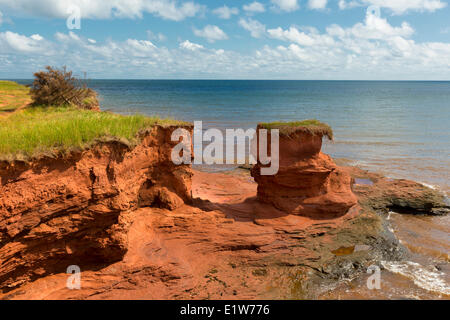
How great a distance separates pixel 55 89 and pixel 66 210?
658 centimetres

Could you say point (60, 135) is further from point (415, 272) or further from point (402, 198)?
point (402, 198)

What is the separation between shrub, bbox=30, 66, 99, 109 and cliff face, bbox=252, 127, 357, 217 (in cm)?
717

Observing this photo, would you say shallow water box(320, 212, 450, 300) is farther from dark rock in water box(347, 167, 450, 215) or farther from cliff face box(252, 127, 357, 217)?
cliff face box(252, 127, 357, 217)

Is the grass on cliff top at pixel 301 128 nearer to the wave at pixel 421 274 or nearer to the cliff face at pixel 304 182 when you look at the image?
the cliff face at pixel 304 182

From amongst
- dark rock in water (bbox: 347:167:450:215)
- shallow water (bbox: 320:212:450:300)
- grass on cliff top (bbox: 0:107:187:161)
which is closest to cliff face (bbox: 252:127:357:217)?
shallow water (bbox: 320:212:450:300)

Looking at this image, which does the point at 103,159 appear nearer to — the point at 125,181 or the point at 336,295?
the point at 125,181

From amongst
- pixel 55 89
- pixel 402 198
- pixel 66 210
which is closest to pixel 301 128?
pixel 402 198

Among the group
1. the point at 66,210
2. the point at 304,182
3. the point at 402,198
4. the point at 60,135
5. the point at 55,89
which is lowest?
the point at 402,198

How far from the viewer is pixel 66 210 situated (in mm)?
5770

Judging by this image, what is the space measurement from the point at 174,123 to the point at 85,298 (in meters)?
4.32

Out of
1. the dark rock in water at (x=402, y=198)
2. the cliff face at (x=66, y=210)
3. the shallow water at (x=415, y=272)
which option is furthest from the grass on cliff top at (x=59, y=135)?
the dark rock in water at (x=402, y=198)

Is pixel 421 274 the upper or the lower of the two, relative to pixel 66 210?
lower

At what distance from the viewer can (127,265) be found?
21.4 feet

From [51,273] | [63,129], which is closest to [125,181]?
[63,129]
